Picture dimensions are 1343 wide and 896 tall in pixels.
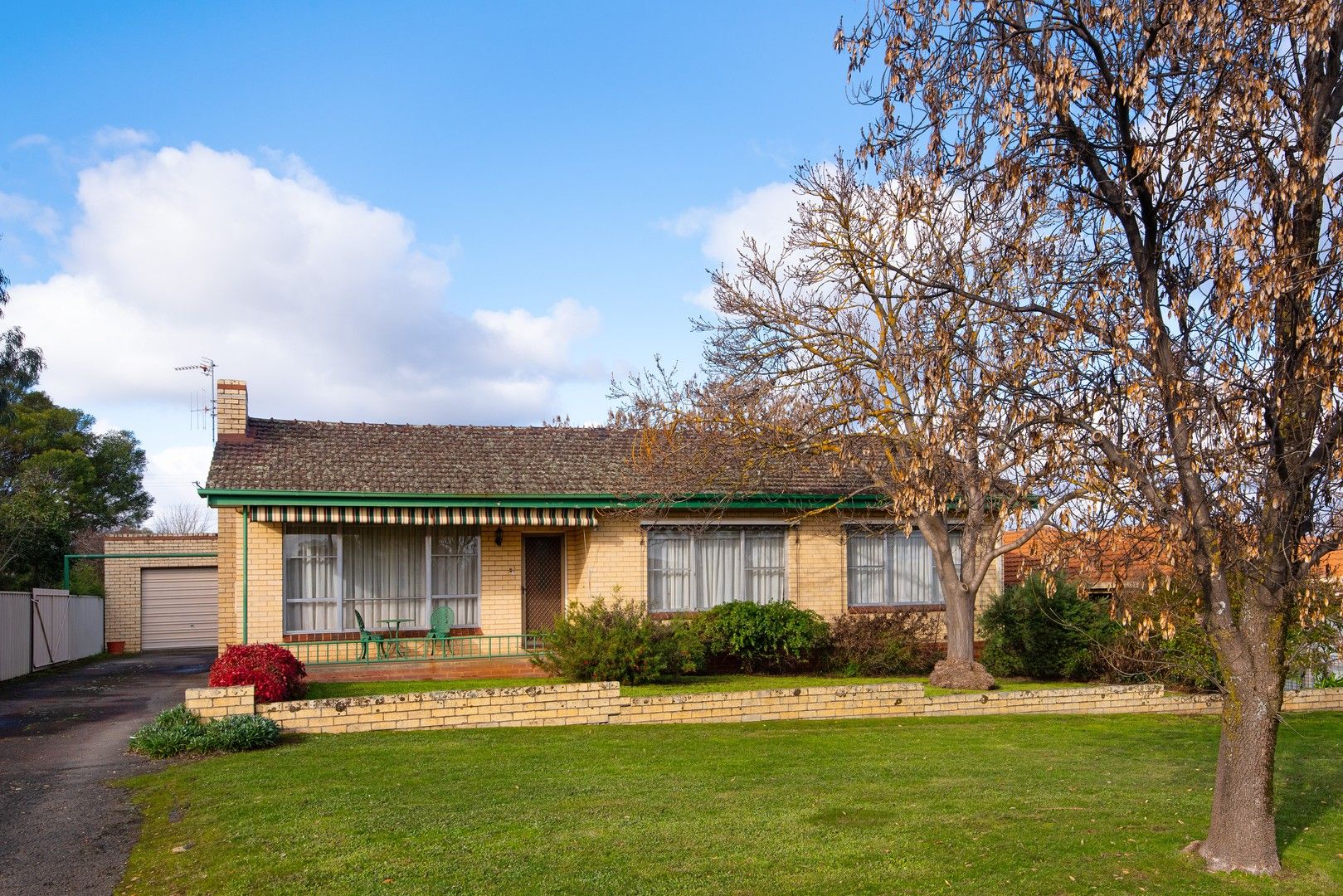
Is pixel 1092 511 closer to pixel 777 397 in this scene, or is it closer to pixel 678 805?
pixel 678 805

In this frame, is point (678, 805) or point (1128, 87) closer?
point (1128, 87)

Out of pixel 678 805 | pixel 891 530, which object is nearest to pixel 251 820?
pixel 678 805

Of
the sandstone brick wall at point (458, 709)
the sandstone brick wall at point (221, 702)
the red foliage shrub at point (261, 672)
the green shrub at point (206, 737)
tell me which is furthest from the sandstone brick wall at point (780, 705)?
the sandstone brick wall at point (221, 702)

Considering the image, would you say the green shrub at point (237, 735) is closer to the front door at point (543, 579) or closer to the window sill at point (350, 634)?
the window sill at point (350, 634)

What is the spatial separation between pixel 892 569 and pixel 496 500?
24.6 ft

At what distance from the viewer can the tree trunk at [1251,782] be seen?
23.0 feet

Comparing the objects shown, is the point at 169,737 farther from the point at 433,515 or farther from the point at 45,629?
the point at 45,629

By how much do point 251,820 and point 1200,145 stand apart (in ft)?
26.8

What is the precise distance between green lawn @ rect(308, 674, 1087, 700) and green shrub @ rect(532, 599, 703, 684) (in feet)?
0.93

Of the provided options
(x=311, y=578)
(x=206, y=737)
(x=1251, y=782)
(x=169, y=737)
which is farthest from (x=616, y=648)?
(x=1251, y=782)

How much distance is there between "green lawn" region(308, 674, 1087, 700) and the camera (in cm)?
1505

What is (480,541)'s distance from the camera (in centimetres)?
1939

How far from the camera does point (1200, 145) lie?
22.6ft

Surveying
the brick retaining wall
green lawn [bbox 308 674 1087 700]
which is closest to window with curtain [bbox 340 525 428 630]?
green lawn [bbox 308 674 1087 700]
